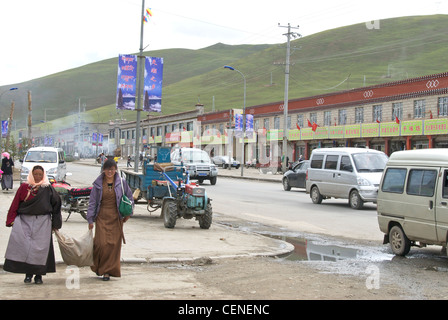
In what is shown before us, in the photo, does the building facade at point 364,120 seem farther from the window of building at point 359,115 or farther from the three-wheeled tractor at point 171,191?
the three-wheeled tractor at point 171,191

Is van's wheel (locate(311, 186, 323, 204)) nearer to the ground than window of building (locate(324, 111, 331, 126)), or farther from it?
nearer to the ground

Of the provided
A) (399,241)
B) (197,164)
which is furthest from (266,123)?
(399,241)

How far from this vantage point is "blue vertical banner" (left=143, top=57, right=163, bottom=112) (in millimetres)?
23516

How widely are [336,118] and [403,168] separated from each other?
152 feet

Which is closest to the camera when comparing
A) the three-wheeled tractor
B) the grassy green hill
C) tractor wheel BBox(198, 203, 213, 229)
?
the three-wheeled tractor

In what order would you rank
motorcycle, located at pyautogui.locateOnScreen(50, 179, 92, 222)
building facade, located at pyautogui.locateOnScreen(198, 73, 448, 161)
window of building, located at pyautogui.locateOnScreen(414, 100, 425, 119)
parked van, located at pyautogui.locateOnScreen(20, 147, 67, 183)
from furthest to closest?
1. window of building, located at pyautogui.locateOnScreen(414, 100, 425, 119)
2. building facade, located at pyautogui.locateOnScreen(198, 73, 448, 161)
3. parked van, located at pyautogui.locateOnScreen(20, 147, 67, 183)
4. motorcycle, located at pyautogui.locateOnScreen(50, 179, 92, 222)

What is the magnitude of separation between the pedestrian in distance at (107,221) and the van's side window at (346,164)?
13.7 m

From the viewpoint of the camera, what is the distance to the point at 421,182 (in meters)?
10.5

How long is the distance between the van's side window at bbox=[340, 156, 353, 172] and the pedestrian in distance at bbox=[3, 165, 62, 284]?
14.5 meters

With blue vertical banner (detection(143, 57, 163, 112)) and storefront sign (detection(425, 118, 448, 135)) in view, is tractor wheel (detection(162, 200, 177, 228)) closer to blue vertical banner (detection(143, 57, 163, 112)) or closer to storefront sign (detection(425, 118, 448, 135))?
blue vertical banner (detection(143, 57, 163, 112))

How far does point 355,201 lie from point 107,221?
44.7 ft

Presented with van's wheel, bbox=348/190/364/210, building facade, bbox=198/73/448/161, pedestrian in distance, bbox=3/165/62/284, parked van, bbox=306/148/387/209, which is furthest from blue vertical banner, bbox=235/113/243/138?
pedestrian in distance, bbox=3/165/62/284

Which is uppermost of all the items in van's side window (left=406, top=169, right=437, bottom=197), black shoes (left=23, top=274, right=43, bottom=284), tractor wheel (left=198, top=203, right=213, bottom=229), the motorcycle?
van's side window (left=406, top=169, right=437, bottom=197)

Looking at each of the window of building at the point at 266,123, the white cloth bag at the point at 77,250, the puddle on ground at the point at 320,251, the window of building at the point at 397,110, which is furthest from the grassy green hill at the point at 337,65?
the white cloth bag at the point at 77,250
